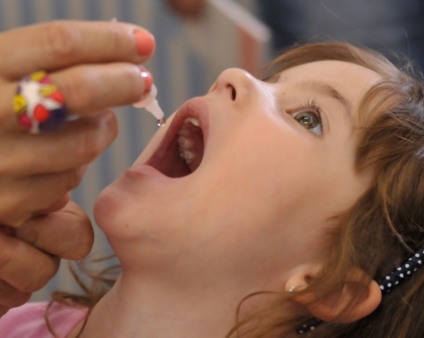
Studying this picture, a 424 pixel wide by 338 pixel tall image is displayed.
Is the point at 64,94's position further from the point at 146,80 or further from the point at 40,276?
the point at 40,276

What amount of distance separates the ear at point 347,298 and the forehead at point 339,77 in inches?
9.7

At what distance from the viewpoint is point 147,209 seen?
1082 millimetres

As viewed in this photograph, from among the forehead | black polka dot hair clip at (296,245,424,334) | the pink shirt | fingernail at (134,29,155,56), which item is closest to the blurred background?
the pink shirt

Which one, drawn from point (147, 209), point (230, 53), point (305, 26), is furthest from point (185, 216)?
point (305, 26)

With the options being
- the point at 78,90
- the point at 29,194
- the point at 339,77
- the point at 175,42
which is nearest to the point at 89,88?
the point at 78,90

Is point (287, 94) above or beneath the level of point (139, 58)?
beneath

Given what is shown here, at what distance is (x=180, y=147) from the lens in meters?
1.23

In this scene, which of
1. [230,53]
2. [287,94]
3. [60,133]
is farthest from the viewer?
[230,53]

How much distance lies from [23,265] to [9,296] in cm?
11

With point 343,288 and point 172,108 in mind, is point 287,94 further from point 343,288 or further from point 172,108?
point 172,108

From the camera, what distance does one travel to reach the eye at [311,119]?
117cm

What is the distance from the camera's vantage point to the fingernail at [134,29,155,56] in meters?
0.86

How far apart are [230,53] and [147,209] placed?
1.23 meters

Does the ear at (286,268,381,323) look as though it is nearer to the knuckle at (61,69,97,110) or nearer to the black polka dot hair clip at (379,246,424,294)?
the black polka dot hair clip at (379,246,424,294)
